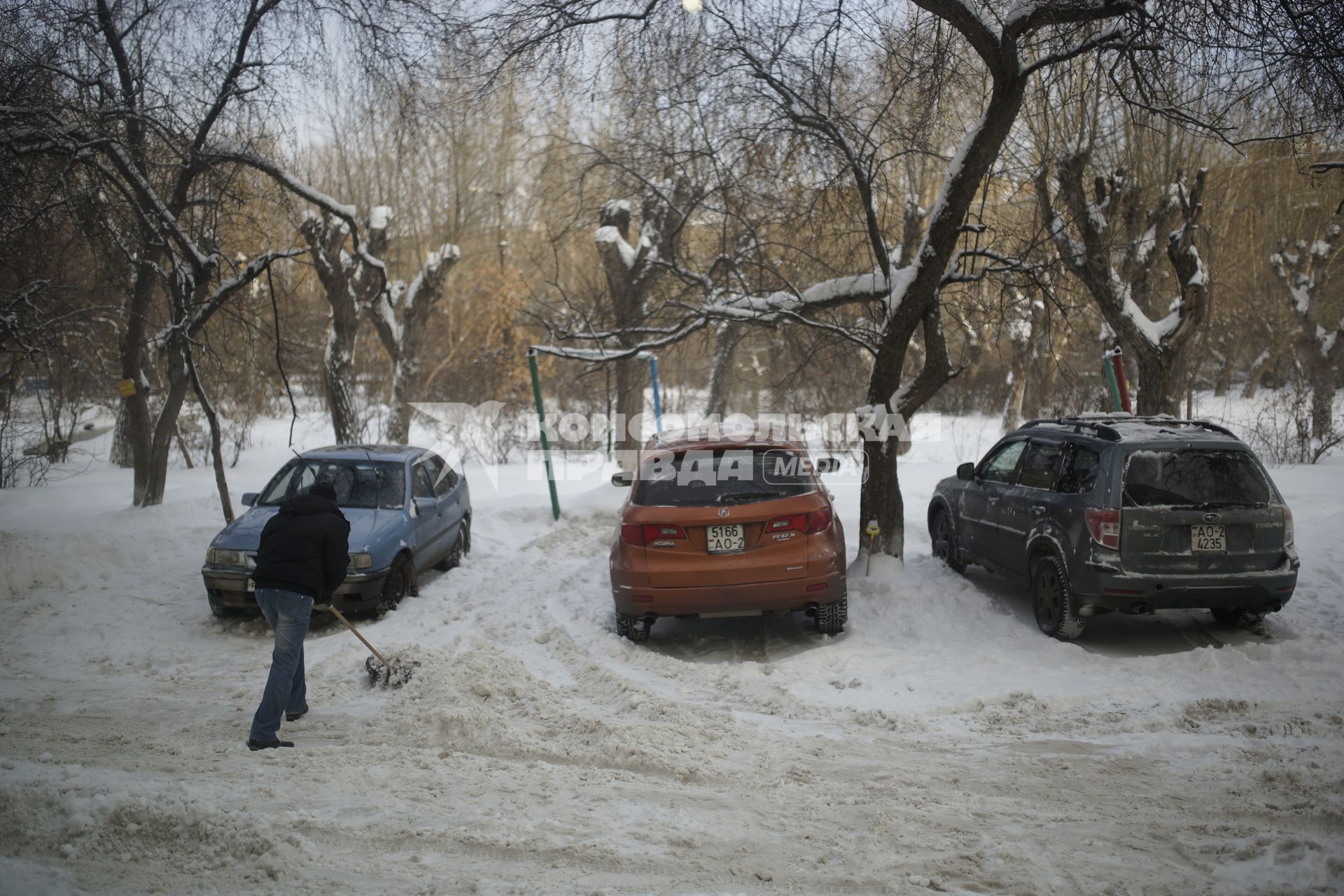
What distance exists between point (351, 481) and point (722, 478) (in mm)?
4437

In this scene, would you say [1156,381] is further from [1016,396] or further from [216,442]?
[216,442]

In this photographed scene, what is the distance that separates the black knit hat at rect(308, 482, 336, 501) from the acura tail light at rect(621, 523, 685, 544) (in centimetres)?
237

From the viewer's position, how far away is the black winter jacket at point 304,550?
5.51m

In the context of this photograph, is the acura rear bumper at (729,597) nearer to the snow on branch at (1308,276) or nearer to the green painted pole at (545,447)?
the green painted pole at (545,447)

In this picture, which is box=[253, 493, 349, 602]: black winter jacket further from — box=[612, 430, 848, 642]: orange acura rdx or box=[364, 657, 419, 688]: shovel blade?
box=[612, 430, 848, 642]: orange acura rdx

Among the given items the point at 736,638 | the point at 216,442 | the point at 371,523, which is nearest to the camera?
the point at 736,638

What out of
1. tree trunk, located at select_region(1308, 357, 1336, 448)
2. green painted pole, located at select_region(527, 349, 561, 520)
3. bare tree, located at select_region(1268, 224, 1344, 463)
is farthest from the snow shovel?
bare tree, located at select_region(1268, 224, 1344, 463)

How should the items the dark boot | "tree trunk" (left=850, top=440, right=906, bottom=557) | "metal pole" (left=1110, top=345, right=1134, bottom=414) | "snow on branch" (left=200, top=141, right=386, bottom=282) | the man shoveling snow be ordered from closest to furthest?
the dark boot < the man shoveling snow < "tree trunk" (left=850, top=440, right=906, bottom=557) < "snow on branch" (left=200, top=141, right=386, bottom=282) < "metal pole" (left=1110, top=345, right=1134, bottom=414)

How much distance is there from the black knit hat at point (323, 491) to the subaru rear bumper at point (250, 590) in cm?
246

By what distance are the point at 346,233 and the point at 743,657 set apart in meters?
13.6

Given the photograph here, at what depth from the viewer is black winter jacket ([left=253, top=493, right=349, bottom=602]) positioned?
5508 millimetres

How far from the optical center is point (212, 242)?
12.5m

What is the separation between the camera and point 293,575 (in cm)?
550

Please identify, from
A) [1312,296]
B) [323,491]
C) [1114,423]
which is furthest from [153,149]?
[1312,296]
